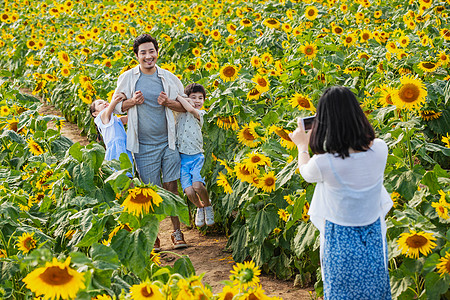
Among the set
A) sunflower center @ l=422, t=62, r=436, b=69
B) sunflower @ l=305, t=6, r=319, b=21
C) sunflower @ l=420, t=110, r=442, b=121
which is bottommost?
sunflower @ l=420, t=110, r=442, b=121

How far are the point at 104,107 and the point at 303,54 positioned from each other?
1.90m

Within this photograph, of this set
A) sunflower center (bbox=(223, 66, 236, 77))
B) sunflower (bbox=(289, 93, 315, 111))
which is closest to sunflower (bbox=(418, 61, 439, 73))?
sunflower (bbox=(289, 93, 315, 111))

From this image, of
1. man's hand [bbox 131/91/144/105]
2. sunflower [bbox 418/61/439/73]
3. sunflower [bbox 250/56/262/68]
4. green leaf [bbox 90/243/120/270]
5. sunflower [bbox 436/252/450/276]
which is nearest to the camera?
green leaf [bbox 90/243/120/270]

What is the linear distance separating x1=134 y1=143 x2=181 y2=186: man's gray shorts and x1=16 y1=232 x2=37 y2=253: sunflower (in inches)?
62.9

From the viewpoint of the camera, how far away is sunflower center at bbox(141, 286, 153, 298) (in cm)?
202

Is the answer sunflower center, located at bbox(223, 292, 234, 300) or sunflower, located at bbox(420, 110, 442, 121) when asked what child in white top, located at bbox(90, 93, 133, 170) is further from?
sunflower, located at bbox(420, 110, 442, 121)

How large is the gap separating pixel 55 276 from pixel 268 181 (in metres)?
1.89

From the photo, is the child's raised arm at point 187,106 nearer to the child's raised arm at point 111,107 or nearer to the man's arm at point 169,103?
the man's arm at point 169,103

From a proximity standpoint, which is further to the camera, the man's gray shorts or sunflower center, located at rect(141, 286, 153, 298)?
the man's gray shorts

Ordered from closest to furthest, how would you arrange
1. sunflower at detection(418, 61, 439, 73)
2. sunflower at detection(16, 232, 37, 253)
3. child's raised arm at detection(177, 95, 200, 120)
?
1. sunflower at detection(16, 232, 37, 253)
2. child's raised arm at detection(177, 95, 200, 120)
3. sunflower at detection(418, 61, 439, 73)

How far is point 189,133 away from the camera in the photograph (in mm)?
4559

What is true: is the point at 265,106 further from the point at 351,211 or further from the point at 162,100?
the point at 351,211

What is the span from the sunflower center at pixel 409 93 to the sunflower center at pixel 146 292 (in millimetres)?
2090

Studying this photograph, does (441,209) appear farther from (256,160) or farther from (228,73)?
(228,73)
